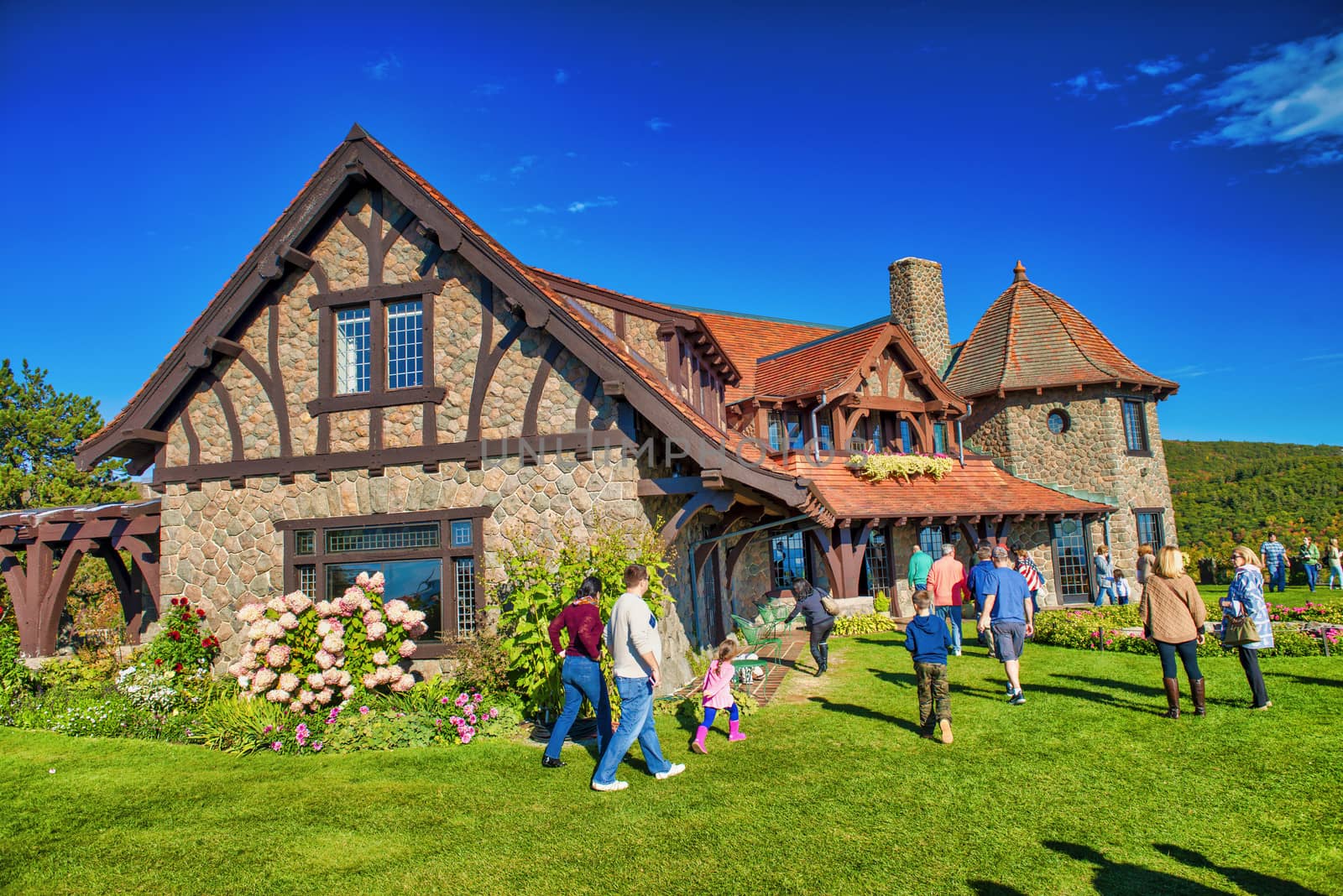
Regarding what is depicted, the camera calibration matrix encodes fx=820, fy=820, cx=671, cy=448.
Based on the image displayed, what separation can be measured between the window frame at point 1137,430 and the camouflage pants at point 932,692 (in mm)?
18112

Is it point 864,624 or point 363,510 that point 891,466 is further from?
point 363,510

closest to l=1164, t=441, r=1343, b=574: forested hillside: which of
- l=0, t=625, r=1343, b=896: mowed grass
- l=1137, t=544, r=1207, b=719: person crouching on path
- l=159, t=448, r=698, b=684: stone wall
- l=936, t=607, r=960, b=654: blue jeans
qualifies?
l=936, t=607, r=960, b=654: blue jeans

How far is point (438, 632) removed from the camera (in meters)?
10.9

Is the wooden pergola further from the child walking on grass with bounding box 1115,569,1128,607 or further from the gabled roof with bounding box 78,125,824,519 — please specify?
the child walking on grass with bounding box 1115,569,1128,607

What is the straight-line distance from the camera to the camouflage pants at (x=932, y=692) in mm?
8273

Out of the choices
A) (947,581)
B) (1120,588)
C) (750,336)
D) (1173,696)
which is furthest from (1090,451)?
(1173,696)

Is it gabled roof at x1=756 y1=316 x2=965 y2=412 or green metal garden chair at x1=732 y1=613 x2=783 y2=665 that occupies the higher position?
gabled roof at x1=756 y1=316 x2=965 y2=412

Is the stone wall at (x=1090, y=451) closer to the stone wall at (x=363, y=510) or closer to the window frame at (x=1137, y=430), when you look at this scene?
the window frame at (x=1137, y=430)

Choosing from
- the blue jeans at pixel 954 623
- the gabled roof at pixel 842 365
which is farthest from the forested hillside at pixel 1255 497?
the blue jeans at pixel 954 623

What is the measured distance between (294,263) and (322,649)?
18.0 feet

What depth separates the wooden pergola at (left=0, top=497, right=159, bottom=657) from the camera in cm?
1273

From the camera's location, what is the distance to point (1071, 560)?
22.7 metres

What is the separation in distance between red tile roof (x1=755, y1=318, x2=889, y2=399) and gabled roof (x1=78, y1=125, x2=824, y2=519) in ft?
29.2

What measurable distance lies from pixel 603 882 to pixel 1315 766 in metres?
6.17
